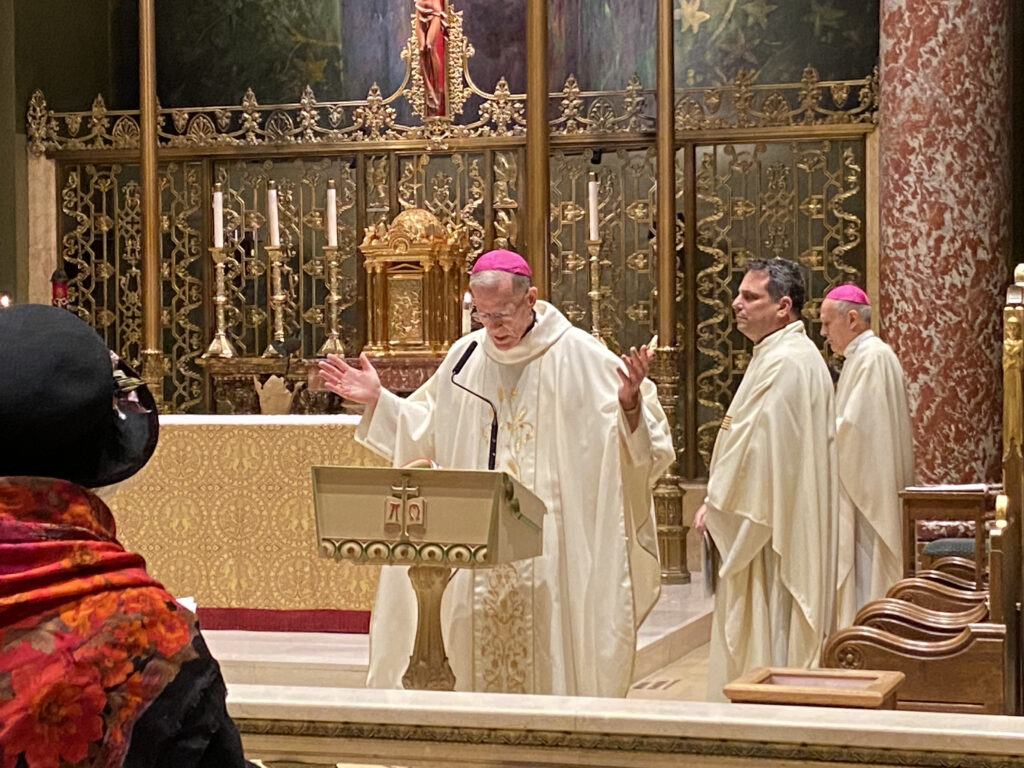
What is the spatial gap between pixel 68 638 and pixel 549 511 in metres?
3.49

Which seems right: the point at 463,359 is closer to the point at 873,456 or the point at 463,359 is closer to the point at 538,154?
the point at 873,456

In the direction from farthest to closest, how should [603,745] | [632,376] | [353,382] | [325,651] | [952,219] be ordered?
[952,219] < [325,651] < [353,382] < [632,376] < [603,745]

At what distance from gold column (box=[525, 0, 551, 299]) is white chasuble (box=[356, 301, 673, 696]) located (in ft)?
9.21

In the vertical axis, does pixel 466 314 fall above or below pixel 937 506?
above

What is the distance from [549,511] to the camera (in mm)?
5258

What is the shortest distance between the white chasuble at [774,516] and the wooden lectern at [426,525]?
1.57 metres

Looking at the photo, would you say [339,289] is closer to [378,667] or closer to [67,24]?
[67,24]

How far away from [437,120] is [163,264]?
6.69 feet

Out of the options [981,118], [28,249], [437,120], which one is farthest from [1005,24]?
[28,249]

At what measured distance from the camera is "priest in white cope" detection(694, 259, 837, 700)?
6.01 metres

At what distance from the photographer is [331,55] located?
11656 millimetres

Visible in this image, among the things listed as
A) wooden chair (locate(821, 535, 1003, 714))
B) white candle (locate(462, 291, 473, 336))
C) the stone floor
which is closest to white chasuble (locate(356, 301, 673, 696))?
wooden chair (locate(821, 535, 1003, 714))

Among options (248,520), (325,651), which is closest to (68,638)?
(325,651)

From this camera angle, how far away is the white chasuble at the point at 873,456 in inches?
293
